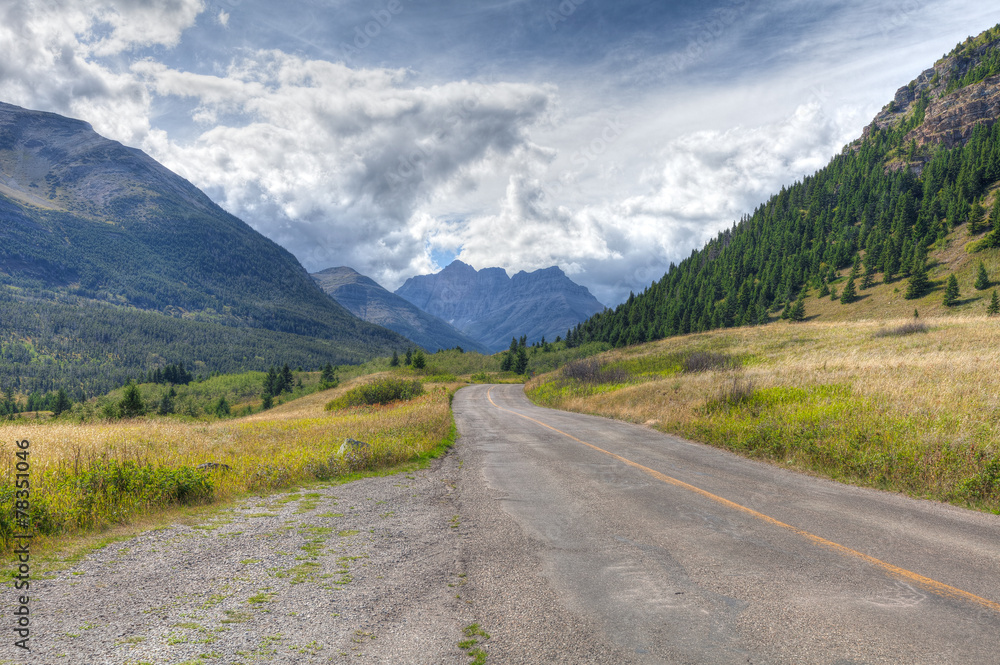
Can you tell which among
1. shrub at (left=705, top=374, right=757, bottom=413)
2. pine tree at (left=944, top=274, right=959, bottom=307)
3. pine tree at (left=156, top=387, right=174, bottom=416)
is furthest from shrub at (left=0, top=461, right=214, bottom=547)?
pine tree at (left=944, top=274, right=959, bottom=307)

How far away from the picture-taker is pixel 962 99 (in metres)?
156

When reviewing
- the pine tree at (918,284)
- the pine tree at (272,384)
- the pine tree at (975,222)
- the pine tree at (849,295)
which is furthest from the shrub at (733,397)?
the pine tree at (272,384)

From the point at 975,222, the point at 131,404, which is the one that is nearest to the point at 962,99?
the point at 975,222

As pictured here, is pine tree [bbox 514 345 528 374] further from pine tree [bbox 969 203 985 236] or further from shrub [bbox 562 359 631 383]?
pine tree [bbox 969 203 985 236]

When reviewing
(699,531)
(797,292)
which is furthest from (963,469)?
(797,292)

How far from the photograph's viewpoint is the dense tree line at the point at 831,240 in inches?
3647

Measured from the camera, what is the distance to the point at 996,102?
147 m

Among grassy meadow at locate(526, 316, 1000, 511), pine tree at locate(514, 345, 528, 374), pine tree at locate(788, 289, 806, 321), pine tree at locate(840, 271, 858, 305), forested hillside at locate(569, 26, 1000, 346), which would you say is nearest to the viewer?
grassy meadow at locate(526, 316, 1000, 511)

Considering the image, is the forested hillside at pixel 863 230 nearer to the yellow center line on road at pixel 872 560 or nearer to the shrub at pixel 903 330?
the shrub at pixel 903 330

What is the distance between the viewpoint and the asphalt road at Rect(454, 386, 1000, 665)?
3.40m

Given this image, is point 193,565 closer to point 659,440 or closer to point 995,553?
point 995,553

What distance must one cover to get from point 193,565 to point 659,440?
40.3 feet

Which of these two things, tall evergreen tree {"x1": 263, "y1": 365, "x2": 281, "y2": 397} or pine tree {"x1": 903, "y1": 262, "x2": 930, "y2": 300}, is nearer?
pine tree {"x1": 903, "y1": 262, "x2": 930, "y2": 300}

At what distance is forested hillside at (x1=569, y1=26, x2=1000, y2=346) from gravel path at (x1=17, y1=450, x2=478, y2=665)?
8491 centimetres
